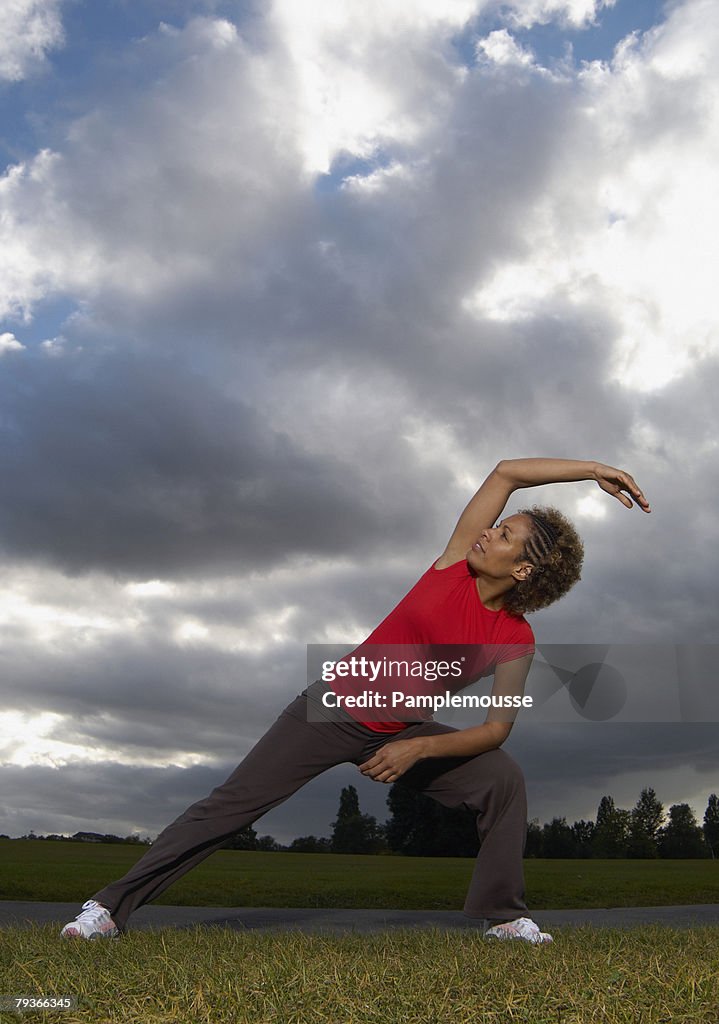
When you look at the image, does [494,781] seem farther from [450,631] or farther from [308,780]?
[308,780]

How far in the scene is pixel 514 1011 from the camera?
9.19 feet

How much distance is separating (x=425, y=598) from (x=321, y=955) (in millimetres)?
1851

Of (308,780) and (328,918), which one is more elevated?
(308,780)

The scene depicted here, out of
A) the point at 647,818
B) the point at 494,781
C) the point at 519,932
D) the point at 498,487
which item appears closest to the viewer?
the point at 519,932

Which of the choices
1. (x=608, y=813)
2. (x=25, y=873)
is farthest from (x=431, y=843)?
A: (x=25, y=873)

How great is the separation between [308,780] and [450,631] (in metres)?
1.10

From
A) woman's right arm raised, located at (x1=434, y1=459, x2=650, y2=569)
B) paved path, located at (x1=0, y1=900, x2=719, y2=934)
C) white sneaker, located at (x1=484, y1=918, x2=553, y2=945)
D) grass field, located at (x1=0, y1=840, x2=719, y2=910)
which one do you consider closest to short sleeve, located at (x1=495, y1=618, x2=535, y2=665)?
woman's right arm raised, located at (x1=434, y1=459, x2=650, y2=569)

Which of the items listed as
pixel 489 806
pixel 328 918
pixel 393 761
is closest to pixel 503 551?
pixel 393 761

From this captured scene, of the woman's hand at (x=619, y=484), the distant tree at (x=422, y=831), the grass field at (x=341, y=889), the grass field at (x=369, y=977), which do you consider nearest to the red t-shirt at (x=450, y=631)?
the woman's hand at (x=619, y=484)

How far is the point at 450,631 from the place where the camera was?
4.89 meters

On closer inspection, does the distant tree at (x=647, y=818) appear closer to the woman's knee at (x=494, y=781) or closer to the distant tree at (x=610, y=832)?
Answer: the distant tree at (x=610, y=832)

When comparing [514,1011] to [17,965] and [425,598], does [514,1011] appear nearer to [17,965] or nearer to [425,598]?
[17,965]

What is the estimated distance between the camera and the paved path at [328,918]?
6.28 metres

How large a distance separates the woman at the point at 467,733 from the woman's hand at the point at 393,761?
0.18 meters
